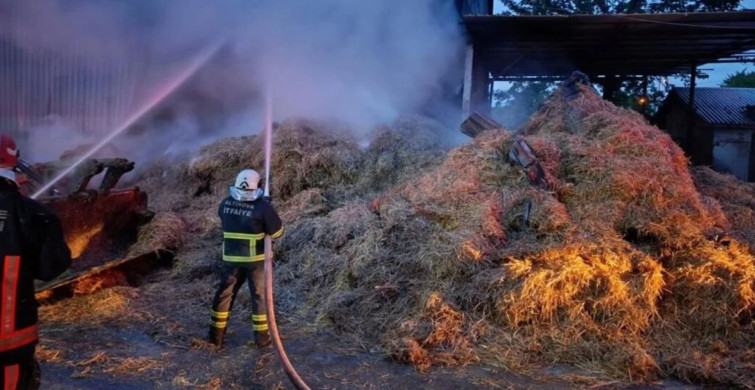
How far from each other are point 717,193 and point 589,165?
2721mm

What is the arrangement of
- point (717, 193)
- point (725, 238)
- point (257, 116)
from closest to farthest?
point (725, 238)
point (717, 193)
point (257, 116)

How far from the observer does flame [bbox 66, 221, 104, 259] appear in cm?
582

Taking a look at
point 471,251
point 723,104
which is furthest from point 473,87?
point 723,104

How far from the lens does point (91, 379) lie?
4012mm

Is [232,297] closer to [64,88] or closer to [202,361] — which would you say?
[202,361]

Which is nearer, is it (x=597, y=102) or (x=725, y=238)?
(x=725, y=238)

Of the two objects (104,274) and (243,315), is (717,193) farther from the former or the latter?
(104,274)

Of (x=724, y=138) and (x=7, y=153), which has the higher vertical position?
(x=724, y=138)

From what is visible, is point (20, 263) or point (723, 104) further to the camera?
point (723, 104)

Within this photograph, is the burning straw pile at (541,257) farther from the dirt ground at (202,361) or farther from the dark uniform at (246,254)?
the dark uniform at (246,254)

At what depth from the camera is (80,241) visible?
593cm

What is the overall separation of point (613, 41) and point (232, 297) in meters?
10.8

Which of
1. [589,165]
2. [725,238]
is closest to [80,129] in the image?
[589,165]

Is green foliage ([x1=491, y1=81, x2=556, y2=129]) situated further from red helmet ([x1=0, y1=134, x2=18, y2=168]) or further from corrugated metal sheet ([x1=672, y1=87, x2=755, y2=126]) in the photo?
red helmet ([x1=0, y1=134, x2=18, y2=168])
